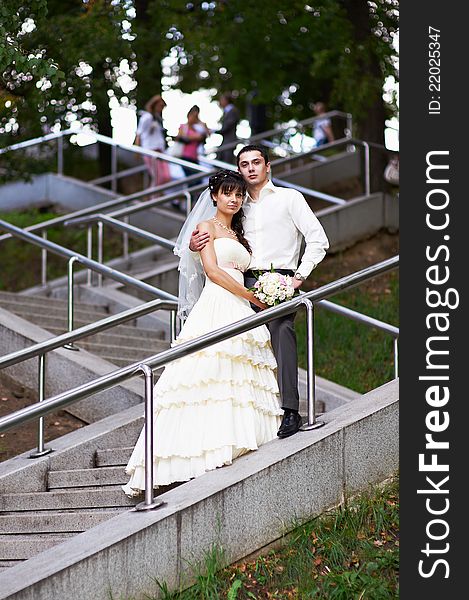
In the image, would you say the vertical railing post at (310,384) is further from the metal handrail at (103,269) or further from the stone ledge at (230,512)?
the metal handrail at (103,269)

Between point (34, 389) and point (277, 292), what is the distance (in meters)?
3.28

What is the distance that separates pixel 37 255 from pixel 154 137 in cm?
266

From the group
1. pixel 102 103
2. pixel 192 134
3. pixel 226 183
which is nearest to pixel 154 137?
pixel 192 134

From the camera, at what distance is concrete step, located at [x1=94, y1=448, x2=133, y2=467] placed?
25.2 ft

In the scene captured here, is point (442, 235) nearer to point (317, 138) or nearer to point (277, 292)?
point (277, 292)

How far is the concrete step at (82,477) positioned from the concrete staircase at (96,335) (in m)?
2.54

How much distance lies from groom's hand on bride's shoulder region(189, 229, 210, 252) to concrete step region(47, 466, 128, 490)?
1.47 meters

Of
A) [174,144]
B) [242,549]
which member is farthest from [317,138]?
[242,549]

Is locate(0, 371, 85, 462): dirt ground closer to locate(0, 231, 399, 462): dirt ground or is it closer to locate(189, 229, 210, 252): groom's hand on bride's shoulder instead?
locate(0, 231, 399, 462): dirt ground

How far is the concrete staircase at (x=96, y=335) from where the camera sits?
10.3 metres

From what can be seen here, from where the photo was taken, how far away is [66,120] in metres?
12.3

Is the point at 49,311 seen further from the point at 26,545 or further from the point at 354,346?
the point at 26,545

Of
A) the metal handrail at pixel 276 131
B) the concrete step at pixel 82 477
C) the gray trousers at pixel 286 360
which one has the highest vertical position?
the metal handrail at pixel 276 131

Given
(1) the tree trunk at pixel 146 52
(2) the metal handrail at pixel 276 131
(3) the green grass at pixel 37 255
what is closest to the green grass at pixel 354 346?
(3) the green grass at pixel 37 255
